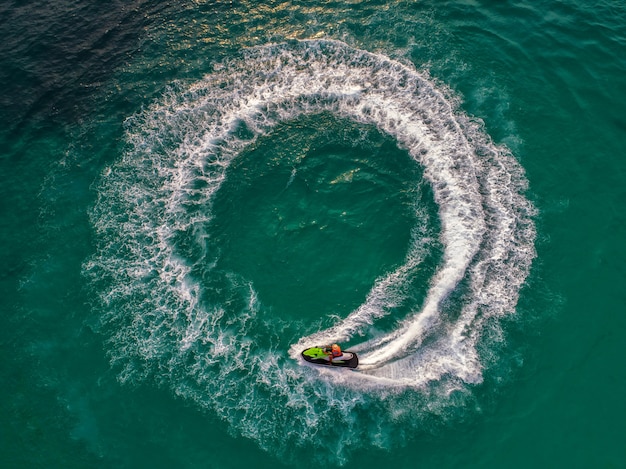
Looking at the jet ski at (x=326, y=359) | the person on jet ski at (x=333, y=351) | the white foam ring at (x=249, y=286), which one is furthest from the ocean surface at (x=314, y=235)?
the person on jet ski at (x=333, y=351)

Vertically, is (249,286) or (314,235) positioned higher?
(314,235)

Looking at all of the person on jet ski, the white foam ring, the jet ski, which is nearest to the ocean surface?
the white foam ring

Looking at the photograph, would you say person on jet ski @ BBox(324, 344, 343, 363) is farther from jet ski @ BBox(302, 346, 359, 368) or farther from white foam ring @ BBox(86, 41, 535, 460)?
white foam ring @ BBox(86, 41, 535, 460)

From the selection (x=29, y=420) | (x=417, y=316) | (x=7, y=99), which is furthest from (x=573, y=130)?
(x=7, y=99)

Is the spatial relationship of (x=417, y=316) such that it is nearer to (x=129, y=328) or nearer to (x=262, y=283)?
(x=262, y=283)

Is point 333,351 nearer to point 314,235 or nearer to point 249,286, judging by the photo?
Result: point 249,286

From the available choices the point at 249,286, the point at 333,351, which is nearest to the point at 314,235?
the point at 249,286
